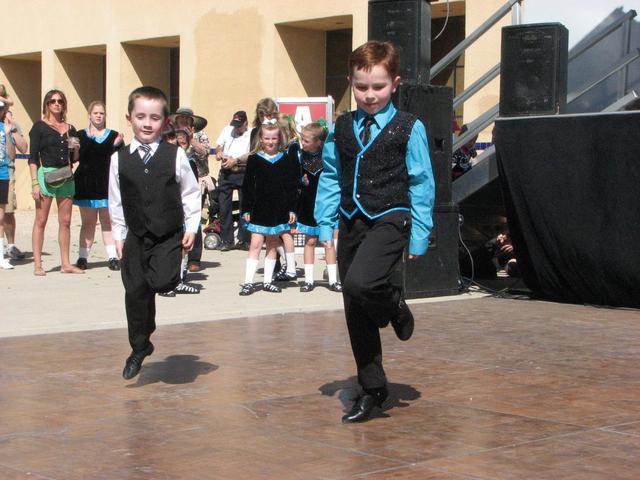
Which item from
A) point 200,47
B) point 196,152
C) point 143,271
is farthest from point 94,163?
point 200,47

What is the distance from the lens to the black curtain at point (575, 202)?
31.5ft

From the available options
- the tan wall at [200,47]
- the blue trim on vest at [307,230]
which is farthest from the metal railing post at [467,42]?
the tan wall at [200,47]

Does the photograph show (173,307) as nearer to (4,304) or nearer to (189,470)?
(4,304)

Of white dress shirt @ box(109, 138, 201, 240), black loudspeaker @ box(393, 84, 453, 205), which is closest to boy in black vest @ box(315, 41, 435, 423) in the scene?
white dress shirt @ box(109, 138, 201, 240)

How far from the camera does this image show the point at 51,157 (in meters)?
12.1

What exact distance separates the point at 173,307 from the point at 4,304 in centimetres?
146

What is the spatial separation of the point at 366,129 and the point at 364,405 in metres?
1.36

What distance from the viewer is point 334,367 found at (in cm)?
692

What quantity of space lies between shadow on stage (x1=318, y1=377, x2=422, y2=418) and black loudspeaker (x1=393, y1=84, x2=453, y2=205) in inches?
170

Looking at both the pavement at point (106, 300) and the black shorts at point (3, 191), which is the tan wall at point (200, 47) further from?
the black shorts at point (3, 191)

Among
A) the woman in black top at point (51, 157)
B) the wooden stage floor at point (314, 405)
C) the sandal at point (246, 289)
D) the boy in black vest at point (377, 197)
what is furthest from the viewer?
the woman in black top at point (51, 157)

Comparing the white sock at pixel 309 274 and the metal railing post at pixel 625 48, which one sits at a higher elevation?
the metal railing post at pixel 625 48

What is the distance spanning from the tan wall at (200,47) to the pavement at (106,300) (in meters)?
6.10

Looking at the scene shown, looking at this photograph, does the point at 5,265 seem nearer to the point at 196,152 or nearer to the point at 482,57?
the point at 196,152
